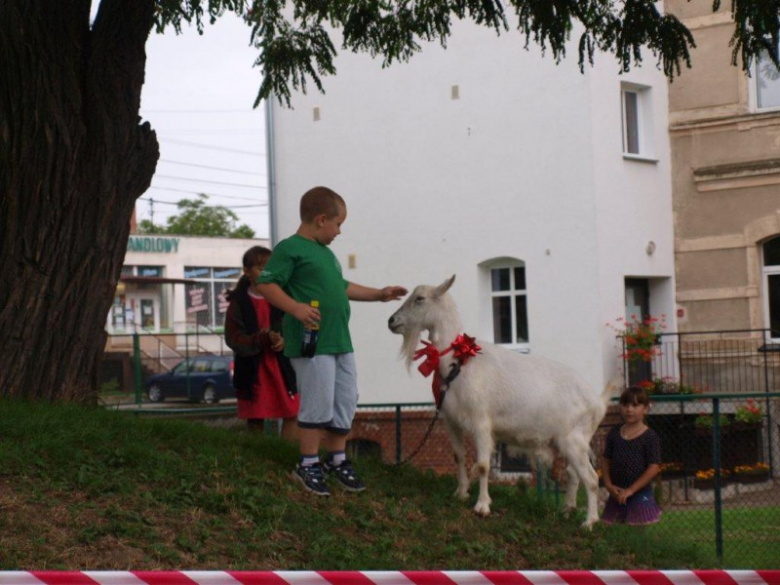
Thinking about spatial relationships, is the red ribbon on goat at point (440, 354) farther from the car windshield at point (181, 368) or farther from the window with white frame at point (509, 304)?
the car windshield at point (181, 368)

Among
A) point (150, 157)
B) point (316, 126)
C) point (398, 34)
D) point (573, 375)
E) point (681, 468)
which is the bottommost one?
point (681, 468)

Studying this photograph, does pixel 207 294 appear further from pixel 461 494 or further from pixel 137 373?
pixel 461 494

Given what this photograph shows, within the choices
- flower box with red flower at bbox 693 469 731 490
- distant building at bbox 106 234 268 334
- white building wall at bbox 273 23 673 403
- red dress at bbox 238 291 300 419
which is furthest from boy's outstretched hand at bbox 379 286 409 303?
distant building at bbox 106 234 268 334

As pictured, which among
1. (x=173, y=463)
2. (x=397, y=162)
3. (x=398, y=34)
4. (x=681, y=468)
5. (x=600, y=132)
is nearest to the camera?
(x=173, y=463)

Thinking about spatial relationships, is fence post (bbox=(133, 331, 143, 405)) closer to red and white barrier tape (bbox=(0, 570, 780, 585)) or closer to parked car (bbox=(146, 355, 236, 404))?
parked car (bbox=(146, 355, 236, 404))

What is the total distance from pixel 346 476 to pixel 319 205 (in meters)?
1.73

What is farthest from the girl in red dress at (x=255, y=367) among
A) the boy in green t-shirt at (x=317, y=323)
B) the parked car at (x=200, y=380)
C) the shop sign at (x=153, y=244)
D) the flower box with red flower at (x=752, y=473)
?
the shop sign at (x=153, y=244)

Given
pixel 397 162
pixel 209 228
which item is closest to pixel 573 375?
pixel 397 162

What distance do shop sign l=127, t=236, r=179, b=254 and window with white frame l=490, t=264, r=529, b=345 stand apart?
38.5m

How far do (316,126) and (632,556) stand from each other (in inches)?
754

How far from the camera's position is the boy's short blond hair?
8.02 m

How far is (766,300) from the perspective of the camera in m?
23.1

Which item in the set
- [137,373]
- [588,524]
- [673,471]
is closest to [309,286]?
[588,524]

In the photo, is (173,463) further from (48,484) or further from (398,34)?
(398,34)
